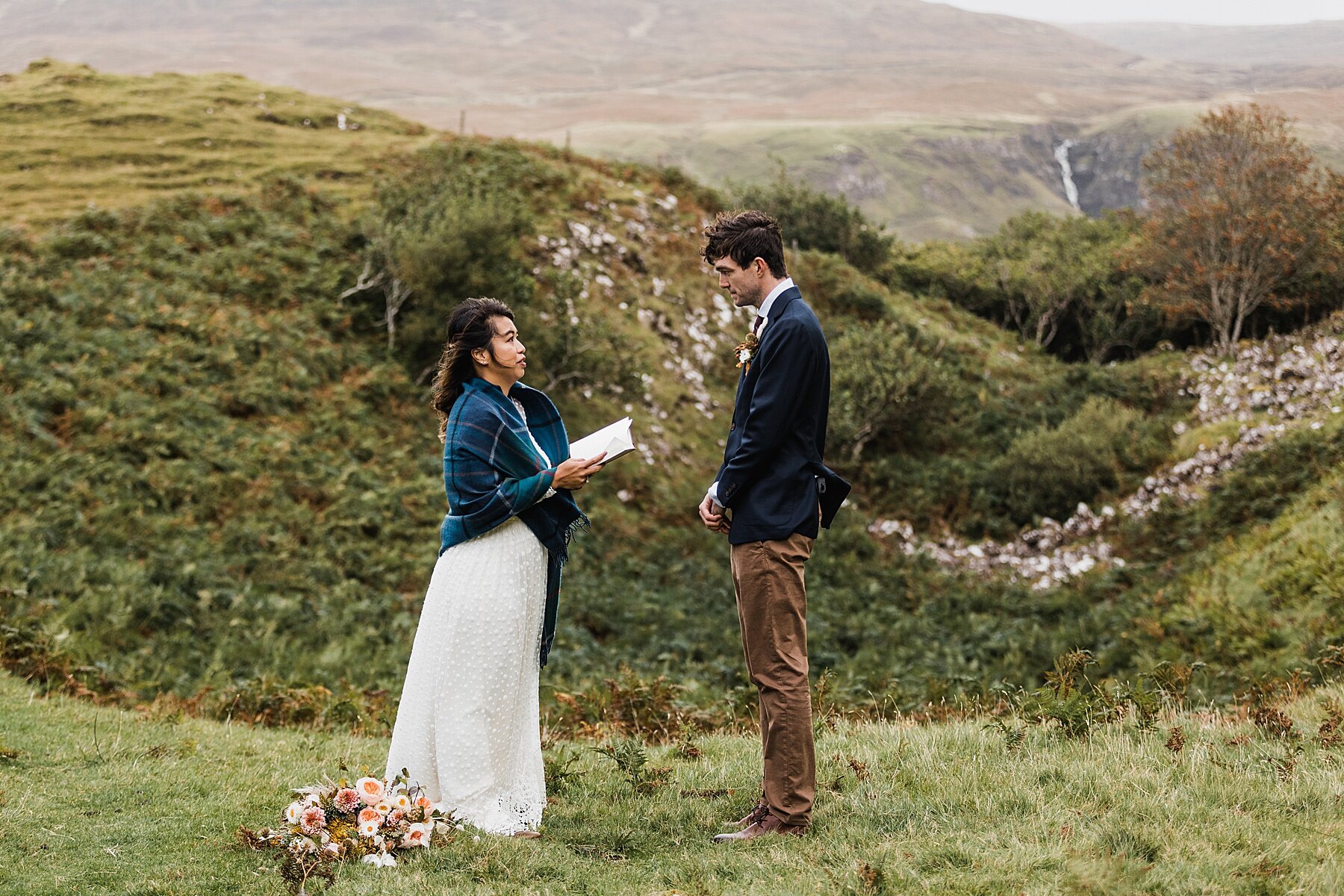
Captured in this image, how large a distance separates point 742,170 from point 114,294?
125939 millimetres

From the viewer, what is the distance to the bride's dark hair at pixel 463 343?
186 inches

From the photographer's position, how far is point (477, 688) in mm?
4613

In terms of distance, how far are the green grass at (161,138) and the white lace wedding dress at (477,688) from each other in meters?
16.7

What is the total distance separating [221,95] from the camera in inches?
1067

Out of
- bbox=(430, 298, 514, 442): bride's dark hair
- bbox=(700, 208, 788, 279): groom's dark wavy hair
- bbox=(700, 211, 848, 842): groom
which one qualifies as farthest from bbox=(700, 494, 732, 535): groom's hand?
bbox=(430, 298, 514, 442): bride's dark hair

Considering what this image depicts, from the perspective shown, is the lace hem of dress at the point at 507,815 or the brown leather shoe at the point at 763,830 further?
the lace hem of dress at the point at 507,815

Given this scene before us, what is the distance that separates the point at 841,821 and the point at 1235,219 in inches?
1006

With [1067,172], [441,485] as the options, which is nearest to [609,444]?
[441,485]

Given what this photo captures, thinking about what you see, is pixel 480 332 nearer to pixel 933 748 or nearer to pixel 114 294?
pixel 933 748

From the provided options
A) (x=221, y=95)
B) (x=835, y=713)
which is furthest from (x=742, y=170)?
(x=835, y=713)

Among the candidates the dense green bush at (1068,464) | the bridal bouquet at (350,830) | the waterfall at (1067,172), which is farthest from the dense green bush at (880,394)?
the waterfall at (1067,172)

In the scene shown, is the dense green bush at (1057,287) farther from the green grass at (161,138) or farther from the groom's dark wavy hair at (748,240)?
the groom's dark wavy hair at (748,240)

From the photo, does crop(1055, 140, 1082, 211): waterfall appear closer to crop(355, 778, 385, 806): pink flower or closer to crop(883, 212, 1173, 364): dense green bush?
crop(883, 212, 1173, 364): dense green bush

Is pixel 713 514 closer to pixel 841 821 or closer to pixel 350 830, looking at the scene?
pixel 841 821
